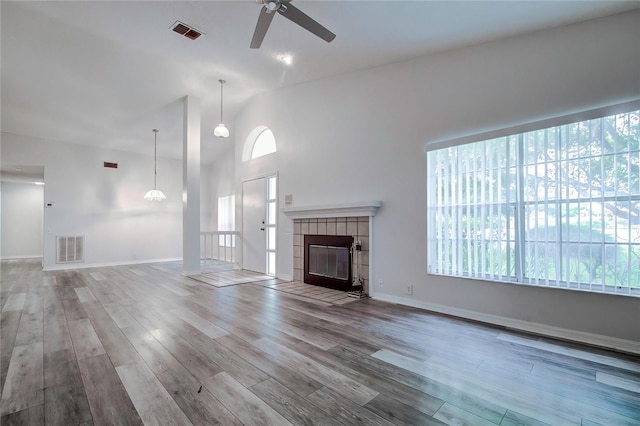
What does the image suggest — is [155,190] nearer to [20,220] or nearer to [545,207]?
[20,220]

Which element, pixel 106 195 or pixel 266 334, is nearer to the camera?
pixel 266 334

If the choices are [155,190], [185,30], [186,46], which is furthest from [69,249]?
[185,30]

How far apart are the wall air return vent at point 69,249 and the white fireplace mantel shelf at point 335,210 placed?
18.4ft

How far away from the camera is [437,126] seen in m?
3.44

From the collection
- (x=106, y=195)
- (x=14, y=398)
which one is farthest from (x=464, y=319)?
(x=106, y=195)

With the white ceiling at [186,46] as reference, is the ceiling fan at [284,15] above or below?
below

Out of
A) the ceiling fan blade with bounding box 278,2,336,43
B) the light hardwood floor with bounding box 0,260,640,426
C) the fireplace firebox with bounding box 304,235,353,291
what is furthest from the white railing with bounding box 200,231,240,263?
the ceiling fan blade with bounding box 278,2,336,43

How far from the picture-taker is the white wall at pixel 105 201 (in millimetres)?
6625

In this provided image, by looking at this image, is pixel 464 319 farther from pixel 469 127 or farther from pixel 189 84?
pixel 189 84

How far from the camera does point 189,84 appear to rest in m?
5.19

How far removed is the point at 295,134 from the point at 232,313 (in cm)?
336

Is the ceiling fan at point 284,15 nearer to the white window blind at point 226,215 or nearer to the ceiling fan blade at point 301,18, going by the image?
the ceiling fan blade at point 301,18

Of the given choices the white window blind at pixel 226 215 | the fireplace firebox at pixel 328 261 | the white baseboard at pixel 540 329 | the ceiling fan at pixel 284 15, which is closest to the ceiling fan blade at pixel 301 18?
the ceiling fan at pixel 284 15

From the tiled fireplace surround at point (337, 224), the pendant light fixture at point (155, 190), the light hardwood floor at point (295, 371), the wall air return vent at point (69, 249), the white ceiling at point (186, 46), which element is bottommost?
the light hardwood floor at point (295, 371)
